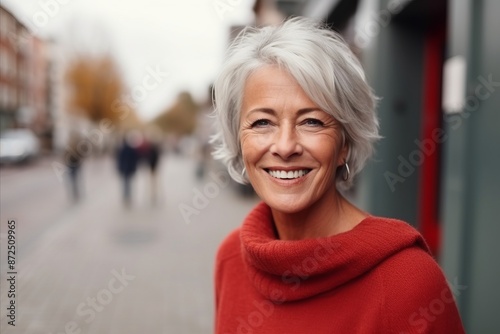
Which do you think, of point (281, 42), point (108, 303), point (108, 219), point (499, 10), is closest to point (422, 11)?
point (499, 10)

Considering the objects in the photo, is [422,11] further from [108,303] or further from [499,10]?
[108,303]

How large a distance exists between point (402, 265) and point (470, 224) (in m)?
3.03

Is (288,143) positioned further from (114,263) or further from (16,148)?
(16,148)

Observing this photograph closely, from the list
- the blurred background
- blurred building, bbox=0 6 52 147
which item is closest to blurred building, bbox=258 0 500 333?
the blurred background

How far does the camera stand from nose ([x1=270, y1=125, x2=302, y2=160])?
1.60m

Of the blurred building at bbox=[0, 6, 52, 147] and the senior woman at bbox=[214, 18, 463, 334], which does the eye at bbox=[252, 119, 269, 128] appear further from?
the blurred building at bbox=[0, 6, 52, 147]

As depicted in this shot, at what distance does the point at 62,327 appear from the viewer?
212 inches

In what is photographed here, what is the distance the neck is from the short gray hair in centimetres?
12

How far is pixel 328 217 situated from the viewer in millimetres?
1723

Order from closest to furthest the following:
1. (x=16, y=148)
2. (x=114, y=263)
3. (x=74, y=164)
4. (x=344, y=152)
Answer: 1. (x=344, y=152)
2. (x=114, y=263)
3. (x=74, y=164)
4. (x=16, y=148)

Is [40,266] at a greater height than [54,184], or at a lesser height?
greater

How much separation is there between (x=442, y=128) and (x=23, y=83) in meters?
64.2

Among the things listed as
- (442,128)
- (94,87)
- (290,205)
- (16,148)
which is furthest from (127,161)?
(94,87)

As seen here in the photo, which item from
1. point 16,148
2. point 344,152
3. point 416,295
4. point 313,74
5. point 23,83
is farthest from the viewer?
point 23,83
